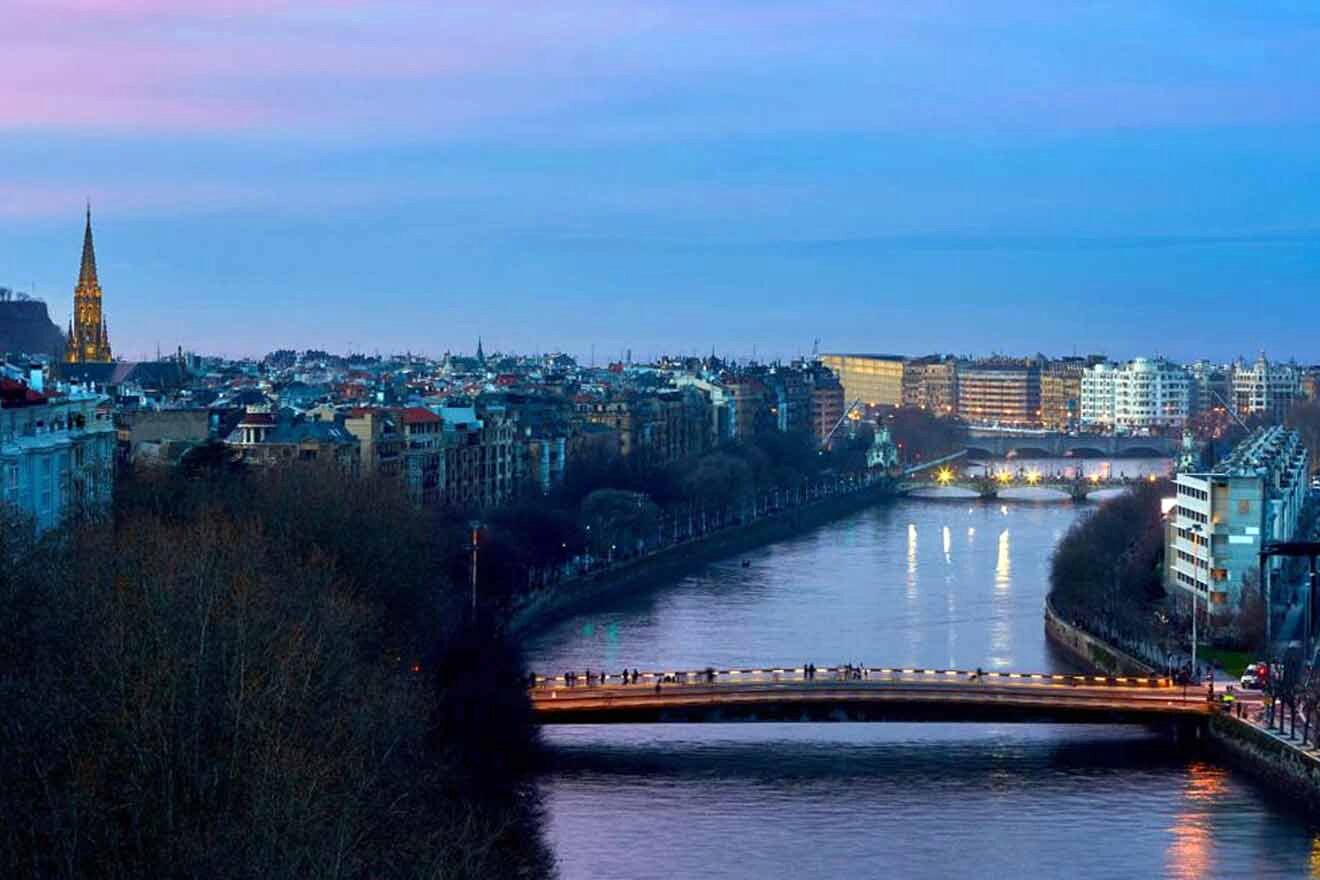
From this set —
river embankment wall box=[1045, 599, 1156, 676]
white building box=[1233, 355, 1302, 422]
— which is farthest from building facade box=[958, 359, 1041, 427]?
river embankment wall box=[1045, 599, 1156, 676]

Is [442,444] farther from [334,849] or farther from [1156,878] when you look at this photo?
[334,849]

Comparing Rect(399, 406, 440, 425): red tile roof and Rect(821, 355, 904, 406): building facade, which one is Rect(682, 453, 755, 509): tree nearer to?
Rect(399, 406, 440, 425): red tile roof

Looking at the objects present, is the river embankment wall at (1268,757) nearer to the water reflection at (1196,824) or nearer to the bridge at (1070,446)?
the water reflection at (1196,824)

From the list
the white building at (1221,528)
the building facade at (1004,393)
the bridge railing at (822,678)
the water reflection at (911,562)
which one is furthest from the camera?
the building facade at (1004,393)

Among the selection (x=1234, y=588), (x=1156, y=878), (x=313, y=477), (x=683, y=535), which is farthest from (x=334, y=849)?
(x=683, y=535)

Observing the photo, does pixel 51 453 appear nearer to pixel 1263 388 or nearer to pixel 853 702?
pixel 853 702

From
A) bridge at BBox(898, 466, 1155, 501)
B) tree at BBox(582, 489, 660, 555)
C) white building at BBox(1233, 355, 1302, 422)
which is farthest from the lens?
white building at BBox(1233, 355, 1302, 422)

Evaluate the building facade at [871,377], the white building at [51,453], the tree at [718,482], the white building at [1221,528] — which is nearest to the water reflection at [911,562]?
the tree at [718,482]

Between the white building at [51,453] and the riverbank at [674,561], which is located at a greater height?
the white building at [51,453]
